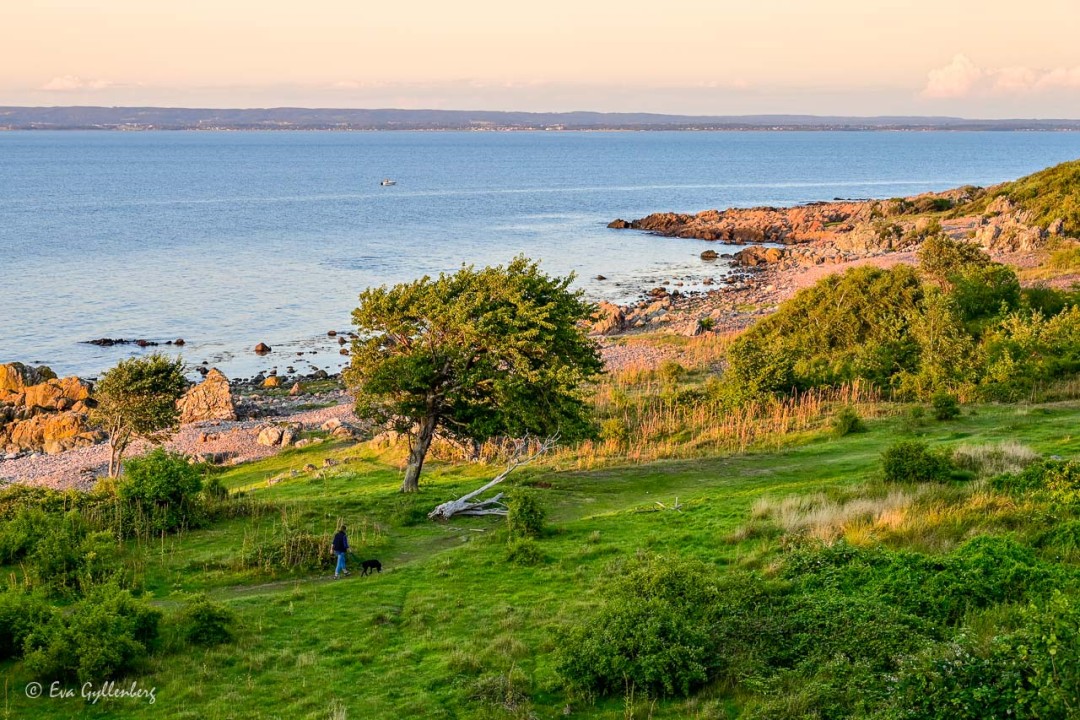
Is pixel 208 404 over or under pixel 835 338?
under

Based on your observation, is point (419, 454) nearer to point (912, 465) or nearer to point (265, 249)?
point (912, 465)

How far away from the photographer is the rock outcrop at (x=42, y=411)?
4375 centimetres

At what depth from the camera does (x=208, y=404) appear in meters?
47.1

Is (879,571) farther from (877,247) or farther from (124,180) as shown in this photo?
(124,180)

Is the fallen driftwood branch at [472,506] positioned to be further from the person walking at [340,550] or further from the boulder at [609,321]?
the boulder at [609,321]

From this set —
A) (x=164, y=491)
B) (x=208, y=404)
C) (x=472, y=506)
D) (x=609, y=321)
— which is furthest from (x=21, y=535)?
(x=609, y=321)

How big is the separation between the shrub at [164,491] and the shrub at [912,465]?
1759 centimetres

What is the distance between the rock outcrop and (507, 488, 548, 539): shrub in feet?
94.4

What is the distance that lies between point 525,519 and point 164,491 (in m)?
9.84

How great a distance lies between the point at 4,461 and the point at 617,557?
3286cm

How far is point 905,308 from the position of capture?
43688mm

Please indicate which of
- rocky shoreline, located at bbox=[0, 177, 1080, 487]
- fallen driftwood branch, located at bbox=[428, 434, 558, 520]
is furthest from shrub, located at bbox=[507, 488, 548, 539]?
rocky shoreline, located at bbox=[0, 177, 1080, 487]

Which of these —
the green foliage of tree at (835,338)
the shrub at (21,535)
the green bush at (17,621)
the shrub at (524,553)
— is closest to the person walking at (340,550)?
the shrub at (524,553)

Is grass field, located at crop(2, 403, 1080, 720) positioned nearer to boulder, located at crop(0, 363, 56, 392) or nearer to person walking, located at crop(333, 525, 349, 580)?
person walking, located at crop(333, 525, 349, 580)
